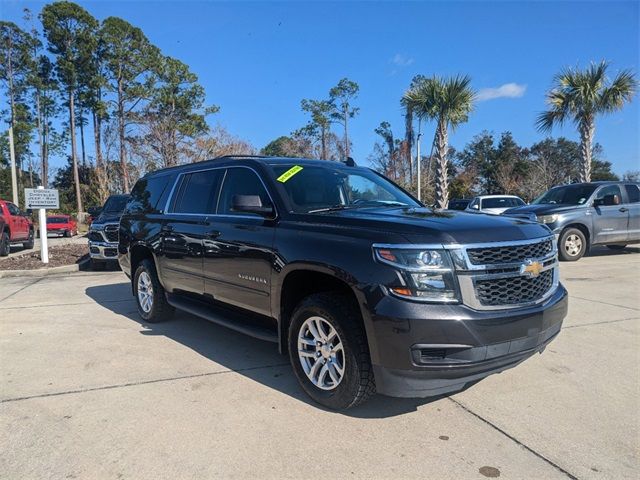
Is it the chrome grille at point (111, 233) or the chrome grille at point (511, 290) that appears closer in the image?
the chrome grille at point (511, 290)

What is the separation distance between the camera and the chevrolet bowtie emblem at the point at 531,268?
128 inches

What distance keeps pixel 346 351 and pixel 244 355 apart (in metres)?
1.86

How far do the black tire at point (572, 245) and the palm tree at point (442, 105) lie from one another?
12.5m

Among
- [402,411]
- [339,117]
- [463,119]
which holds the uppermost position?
[339,117]

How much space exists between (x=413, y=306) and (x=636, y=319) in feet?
15.0

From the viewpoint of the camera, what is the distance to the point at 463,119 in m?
23.8

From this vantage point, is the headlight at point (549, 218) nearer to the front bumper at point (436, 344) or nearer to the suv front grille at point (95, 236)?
the front bumper at point (436, 344)

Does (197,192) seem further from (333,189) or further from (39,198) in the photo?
(39,198)

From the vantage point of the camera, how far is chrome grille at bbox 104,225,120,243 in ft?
36.0

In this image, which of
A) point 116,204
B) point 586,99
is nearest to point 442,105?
point 586,99

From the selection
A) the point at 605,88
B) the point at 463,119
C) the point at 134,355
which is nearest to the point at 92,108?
the point at 463,119

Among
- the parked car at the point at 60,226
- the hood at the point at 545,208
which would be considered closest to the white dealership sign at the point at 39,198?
the hood at the point at 545,208

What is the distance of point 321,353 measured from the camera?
11.6ft

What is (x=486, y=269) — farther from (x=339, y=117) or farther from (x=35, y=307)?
(x=339, y=117)
